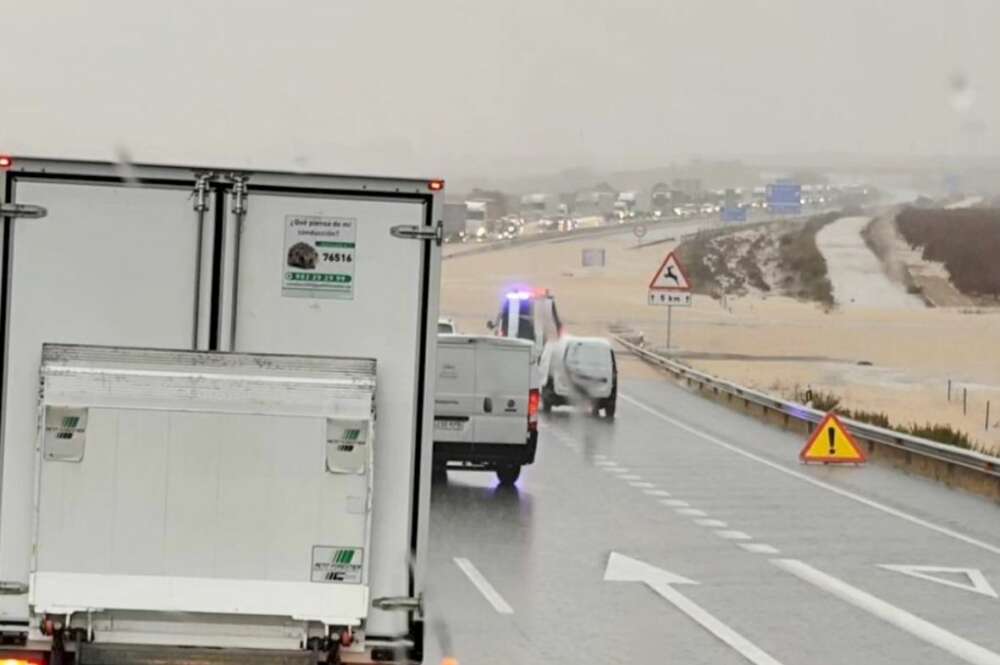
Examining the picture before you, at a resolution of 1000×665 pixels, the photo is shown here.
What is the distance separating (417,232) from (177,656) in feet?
6.69

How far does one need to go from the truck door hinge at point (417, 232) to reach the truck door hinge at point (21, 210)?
1473 mm

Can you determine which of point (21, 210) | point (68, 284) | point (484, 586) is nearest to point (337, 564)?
point (68, 284)

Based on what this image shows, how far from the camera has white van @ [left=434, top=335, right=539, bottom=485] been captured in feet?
83.3

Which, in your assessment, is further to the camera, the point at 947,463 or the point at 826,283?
the point at 826,283

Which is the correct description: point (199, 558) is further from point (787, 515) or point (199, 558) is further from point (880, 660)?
point (787, 515)

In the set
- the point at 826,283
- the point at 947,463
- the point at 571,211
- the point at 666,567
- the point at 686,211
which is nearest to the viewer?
the point at 666,567

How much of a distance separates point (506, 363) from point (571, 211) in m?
29.6

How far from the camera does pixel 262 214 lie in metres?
9.02

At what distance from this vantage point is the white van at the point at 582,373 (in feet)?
131

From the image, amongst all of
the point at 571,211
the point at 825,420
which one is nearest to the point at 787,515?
the point at 825,420

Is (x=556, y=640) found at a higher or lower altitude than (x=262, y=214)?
lower

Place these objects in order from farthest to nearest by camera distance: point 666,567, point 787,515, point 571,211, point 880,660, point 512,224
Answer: point 571,211 → point 512,224 → point 787,515 → point 666,567 → point 880,660

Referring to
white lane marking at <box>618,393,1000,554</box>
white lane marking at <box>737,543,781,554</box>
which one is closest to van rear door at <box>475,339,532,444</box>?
white lane marking at <box>618,393,1000,554</box>

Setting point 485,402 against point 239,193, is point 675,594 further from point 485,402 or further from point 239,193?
point 485,402
